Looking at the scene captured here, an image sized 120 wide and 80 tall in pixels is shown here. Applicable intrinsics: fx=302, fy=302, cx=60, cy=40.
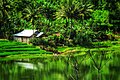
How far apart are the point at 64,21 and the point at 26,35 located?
1688 centimetres

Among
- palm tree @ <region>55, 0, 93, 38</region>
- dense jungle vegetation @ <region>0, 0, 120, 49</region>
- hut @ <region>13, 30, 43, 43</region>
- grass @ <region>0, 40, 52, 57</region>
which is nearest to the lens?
grass @ <region>0, 40, 52, 57</region>

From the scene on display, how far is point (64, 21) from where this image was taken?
9825 centimetres

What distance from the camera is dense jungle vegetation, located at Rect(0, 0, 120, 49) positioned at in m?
84.9

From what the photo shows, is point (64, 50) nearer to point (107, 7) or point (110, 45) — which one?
point (110, 45)

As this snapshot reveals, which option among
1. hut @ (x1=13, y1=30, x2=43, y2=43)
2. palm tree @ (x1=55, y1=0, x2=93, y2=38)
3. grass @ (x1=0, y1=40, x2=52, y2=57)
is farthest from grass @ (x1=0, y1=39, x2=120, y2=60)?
palm tree @ (x1=55, y1=0, x2=93, y2=38)

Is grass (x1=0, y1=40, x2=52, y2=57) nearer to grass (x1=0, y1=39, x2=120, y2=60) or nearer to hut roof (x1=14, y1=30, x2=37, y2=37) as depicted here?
grass (x1=0, y1=39, x2=120, y2=60)

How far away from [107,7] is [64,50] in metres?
41.0

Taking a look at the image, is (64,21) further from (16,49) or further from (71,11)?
(16,49)

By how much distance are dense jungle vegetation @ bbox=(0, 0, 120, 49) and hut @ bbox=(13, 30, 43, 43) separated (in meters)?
1.88

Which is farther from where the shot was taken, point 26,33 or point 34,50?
point 26,33

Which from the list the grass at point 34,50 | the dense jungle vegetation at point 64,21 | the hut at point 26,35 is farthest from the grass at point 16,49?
the hut at point 26,35

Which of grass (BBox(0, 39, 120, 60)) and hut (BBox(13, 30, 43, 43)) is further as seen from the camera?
hut (BBox(13, 30, 43, 43))

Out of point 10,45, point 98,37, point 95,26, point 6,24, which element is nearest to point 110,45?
point 98,37

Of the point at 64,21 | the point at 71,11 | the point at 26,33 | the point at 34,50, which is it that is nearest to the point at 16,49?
the point at 34,50
